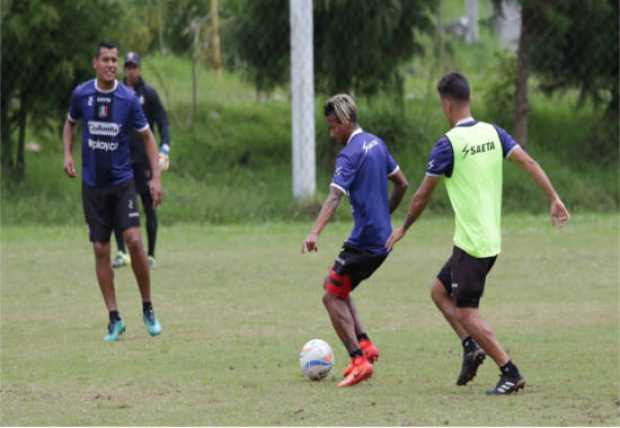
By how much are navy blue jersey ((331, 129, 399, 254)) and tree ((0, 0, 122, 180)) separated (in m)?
13.5

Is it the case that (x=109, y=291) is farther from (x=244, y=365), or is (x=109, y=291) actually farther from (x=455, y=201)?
(x=455, y=201)

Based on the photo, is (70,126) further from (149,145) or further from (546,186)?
(546,186)

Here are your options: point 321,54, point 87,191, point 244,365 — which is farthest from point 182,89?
point 244,365

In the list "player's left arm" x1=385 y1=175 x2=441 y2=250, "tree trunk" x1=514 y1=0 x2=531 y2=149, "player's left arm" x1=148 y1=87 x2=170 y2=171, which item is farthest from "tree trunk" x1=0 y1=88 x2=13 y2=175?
"player's left arm" x1=385 y1=175 x2=441 y2=250

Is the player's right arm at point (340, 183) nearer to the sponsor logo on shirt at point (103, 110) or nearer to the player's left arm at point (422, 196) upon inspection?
the player's left arm at point (422, 196)

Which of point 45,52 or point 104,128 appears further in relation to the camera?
point 45,52

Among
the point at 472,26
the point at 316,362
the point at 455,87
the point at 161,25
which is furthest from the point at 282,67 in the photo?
the point at 455,87

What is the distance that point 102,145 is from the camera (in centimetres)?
1068

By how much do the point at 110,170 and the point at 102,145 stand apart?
21cm

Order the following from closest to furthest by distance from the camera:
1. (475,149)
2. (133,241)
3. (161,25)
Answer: (475,149), (133,241), (161,25)

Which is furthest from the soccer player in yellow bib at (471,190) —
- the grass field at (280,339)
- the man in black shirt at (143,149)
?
the man in black shirt at (143,149)

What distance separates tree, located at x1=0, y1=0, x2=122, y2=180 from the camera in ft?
70.3

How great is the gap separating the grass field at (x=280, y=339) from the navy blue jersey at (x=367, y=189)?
90 cm

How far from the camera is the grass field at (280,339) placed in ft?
24.9
